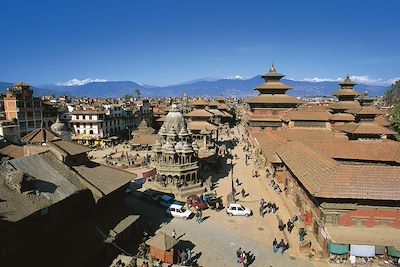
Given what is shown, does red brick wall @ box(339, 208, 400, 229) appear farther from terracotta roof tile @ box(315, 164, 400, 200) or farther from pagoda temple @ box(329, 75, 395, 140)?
pagoda temple @ box(329, 75, 395, 140)

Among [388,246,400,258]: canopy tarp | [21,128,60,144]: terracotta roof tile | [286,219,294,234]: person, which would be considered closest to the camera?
[388,246,400,258]: canopy tarp

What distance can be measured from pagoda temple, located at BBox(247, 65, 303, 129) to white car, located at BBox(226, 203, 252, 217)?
29431mm

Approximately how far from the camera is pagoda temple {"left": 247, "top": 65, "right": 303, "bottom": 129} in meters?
59.6

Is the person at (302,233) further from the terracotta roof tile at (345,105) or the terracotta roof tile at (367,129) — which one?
the terracotta roof tile at (345,105)

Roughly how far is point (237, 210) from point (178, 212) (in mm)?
5770

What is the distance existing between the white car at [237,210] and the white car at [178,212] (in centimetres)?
392

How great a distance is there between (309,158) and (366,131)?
18.6 m

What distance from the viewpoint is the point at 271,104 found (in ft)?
197

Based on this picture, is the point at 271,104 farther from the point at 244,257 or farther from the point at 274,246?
the point at 244,257

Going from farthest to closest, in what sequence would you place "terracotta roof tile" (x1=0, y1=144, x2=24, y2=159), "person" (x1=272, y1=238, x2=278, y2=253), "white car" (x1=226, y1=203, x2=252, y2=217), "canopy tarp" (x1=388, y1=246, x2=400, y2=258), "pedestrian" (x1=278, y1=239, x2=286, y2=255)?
"terracotta roof tile" (x1=0, y1=144, x2=24, y2=159)
"white car" (x1=226, y1=203, x2=252, y2=217)
"person" (x1=272, y1=238, x2=278, y2=253)
"pedestrian" (x1=278, y1=239, x2=286, y2=255)
"canopy tarp" (x1=388, y1=246, x2=400, y2=258)

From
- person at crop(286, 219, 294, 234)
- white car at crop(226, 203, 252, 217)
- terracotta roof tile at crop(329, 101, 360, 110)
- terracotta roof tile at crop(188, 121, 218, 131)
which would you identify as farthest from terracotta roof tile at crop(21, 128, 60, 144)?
terracotta roof tile at crop(329, 101, 360, 110)

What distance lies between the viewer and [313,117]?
51.6 meters

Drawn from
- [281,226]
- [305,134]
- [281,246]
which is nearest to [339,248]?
[281,246]

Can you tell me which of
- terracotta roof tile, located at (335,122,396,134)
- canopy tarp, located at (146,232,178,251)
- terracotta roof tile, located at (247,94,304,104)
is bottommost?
canopy tarp, located at (146,232,178,251)
